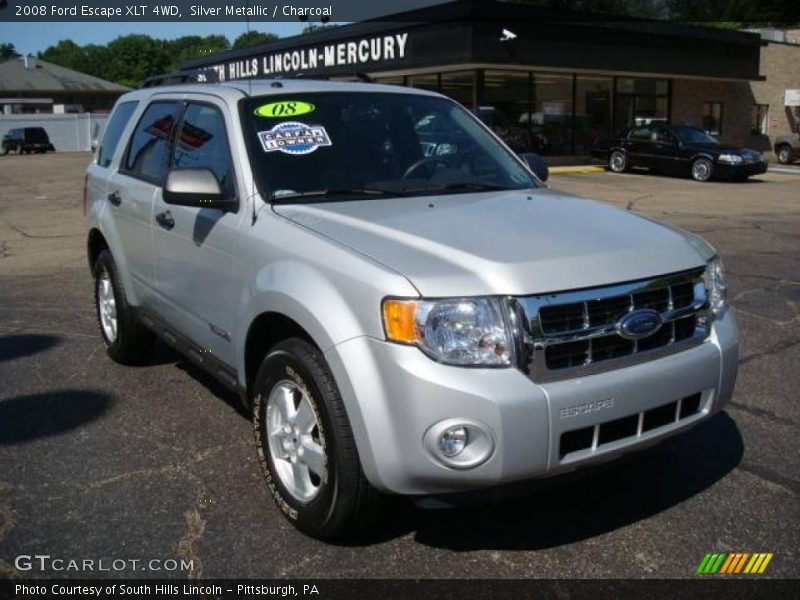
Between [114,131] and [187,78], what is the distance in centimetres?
72

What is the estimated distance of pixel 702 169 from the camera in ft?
72.8

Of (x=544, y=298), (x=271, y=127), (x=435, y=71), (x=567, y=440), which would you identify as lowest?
(x=567, y=440)

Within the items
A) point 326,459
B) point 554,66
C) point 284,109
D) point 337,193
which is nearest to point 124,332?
point 284,109

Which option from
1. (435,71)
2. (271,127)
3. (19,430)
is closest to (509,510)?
(271,127)

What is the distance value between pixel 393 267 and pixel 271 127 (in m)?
1.46

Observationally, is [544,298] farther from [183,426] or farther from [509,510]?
[183,426]

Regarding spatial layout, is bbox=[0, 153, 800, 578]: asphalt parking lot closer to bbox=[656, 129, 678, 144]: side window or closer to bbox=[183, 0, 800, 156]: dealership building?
bbox=[183, 0, 800, 156]: dealership building

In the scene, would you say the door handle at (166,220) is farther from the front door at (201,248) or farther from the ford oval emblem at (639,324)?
the ford oval emblem at (639,324)

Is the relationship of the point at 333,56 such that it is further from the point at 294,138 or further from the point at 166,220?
the point at 294,138

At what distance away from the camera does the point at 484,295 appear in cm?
276

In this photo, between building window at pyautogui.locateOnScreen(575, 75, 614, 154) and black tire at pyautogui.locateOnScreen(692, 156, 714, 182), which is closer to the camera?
black tire at pyautogui.locateOnScreen(692, 156, 714, 182)

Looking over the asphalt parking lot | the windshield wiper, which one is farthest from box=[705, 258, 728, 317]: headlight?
the windshield wiper

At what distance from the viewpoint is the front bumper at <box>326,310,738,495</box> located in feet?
8.75

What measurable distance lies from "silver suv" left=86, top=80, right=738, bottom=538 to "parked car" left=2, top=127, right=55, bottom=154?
154 feet
